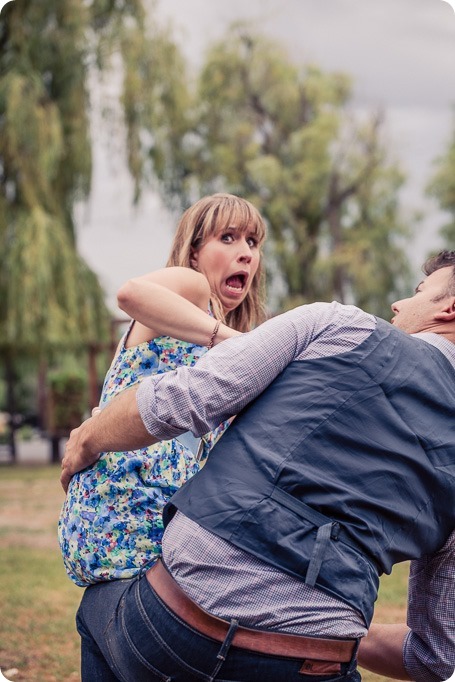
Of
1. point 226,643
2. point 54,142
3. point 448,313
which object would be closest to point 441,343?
point 448,313

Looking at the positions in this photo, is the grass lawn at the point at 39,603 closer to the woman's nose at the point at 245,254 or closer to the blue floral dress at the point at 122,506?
the woman's nose at the point at 245,254

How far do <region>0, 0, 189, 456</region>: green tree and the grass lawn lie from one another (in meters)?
6.29

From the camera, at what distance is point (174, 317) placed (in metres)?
2.19

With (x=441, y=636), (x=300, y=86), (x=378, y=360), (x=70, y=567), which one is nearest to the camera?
(x=378, y=360)

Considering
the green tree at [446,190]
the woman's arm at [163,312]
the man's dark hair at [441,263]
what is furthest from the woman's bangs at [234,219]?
the green tree at [446,190]

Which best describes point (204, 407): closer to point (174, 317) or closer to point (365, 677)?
point (174, 317)

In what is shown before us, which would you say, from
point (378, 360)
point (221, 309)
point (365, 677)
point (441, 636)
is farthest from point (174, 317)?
point (365, 677)

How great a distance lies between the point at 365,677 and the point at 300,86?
24.3 m

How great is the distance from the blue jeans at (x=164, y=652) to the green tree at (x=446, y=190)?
1079 inches

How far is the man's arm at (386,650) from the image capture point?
2.37 metres

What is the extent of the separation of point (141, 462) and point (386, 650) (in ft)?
2.71

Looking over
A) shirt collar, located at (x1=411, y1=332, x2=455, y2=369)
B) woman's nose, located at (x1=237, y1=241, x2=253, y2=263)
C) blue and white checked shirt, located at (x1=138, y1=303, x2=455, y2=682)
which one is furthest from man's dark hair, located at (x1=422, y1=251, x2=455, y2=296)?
woman's nose, located at (x1=237, y1=241, x2=253, y2=263)

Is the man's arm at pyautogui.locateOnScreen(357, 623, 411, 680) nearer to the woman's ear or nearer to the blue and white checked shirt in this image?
the blue and white checked shirt

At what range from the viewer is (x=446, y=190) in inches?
1137
